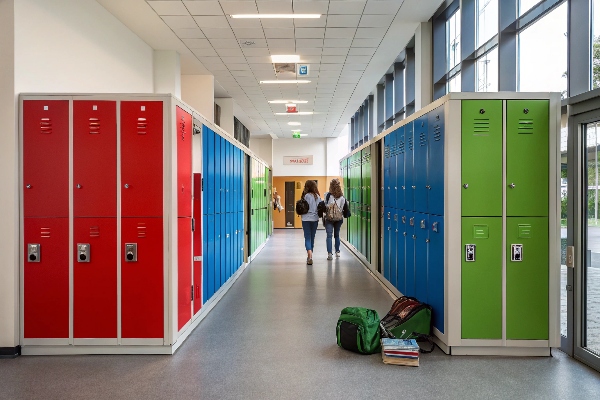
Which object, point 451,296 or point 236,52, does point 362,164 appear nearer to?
point 236,52

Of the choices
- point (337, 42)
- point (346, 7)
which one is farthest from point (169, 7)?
point (337, 42)

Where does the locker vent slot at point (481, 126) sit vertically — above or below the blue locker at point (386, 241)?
above

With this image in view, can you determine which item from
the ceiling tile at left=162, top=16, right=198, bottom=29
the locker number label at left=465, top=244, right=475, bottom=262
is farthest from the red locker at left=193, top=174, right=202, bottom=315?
the ceiling tile at left=162, top=16, right=198, bottom=29

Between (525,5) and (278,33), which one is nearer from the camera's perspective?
(525,5)

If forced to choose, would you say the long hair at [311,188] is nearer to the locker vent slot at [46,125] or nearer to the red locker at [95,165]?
the red locker at [95,165]

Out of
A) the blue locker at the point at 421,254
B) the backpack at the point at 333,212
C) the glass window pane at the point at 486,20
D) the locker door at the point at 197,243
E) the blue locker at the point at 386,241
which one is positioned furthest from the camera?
the backpack at the point at 333,212

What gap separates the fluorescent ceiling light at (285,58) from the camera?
26.4 feet

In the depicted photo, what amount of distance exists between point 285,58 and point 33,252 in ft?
18.0

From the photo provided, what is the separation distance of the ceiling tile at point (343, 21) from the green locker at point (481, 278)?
3.55m

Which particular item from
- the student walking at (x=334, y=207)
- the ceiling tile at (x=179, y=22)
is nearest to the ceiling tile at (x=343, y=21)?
the ceiling tile at (x=179, y=22)

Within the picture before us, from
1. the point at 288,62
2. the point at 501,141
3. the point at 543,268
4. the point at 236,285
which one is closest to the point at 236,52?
the point at 288,62

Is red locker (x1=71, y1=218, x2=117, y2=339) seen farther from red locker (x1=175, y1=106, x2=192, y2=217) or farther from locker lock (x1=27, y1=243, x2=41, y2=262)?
red locker (x1=175, y1=106, x2=192, y2=217)

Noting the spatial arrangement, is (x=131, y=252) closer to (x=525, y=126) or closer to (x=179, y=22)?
(x=525, y=126)

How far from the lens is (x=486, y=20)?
5348 mm
